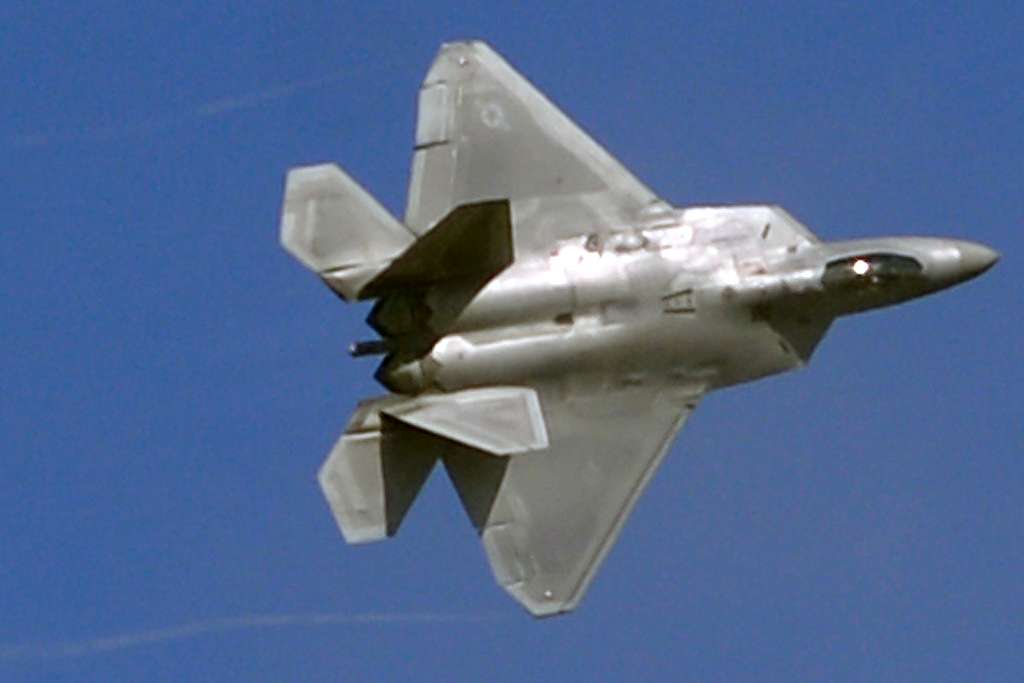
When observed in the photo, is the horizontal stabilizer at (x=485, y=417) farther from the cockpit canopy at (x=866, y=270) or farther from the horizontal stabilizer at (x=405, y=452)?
the cockpit canopy at (x=866, y=270)

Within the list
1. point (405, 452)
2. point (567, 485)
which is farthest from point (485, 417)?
point (567, 485)

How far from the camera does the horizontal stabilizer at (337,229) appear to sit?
30.3 metres

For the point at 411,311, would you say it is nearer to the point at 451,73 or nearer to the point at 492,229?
the point at 492,229

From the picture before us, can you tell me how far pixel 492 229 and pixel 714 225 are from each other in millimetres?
2579

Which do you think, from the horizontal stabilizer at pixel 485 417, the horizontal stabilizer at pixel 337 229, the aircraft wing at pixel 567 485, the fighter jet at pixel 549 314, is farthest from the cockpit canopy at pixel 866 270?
the horizontal stabilizer at pixel 337 229

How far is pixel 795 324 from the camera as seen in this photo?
1224 inches

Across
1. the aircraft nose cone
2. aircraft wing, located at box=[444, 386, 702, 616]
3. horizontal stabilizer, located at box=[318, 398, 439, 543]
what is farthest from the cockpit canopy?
horizontal stabilizer, located at box=[318, 398, 439, 543]

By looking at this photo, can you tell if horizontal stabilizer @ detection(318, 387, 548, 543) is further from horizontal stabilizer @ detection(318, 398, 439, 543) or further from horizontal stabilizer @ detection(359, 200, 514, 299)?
horizontal stabilizer @ detection(359, 200, 514, 299)

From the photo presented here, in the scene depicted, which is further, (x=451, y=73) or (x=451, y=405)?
(x=451, y=73)

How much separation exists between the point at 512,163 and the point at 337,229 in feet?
7.52

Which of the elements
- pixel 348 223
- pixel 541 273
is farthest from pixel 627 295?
pixel 348 223

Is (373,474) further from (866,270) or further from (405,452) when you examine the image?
(866,270)

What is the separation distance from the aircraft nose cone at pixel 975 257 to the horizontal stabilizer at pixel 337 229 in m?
5.84

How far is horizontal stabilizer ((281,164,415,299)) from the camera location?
30.3 m
